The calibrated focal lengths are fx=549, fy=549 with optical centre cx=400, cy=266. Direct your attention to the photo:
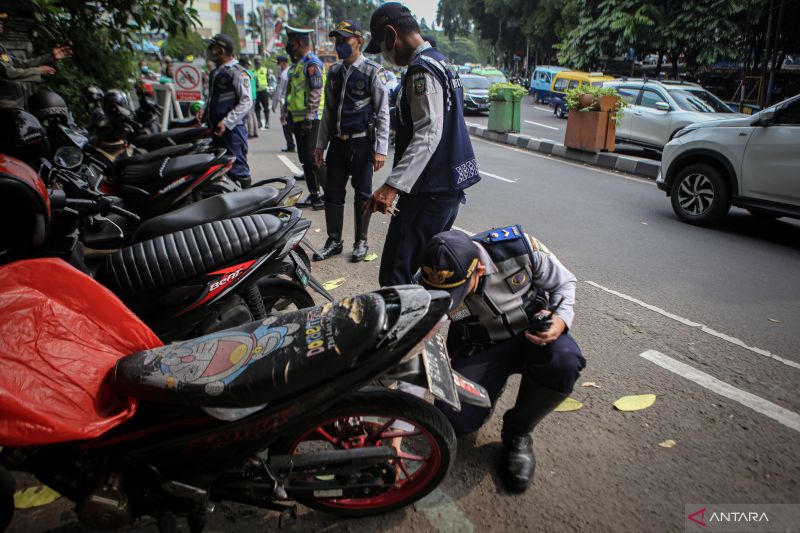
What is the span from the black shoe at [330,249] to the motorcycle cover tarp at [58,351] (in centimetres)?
296

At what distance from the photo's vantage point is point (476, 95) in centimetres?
1964

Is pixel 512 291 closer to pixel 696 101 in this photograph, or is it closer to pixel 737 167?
pixel 737 167

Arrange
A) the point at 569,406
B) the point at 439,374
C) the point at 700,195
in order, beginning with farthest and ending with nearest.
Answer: the point at 700,195 → the point at 569,406 → the point at 439,374

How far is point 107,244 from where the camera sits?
3000 mm

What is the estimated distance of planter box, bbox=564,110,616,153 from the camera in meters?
10.5

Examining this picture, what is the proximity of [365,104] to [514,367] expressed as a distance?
9.67ft

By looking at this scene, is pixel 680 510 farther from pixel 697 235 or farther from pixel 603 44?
pixel 603 44

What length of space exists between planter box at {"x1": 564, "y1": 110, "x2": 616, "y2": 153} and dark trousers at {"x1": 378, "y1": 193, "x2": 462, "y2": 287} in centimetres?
861

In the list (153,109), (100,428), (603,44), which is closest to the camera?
(100,428)

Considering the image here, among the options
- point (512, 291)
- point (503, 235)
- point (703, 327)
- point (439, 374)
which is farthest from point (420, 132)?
point (703, 327)

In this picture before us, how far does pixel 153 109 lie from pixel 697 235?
6.93m

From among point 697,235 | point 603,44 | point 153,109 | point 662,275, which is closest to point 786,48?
point 603,44

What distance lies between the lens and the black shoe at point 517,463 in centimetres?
220

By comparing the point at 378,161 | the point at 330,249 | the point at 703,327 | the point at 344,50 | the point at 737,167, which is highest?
the point at 344,50
